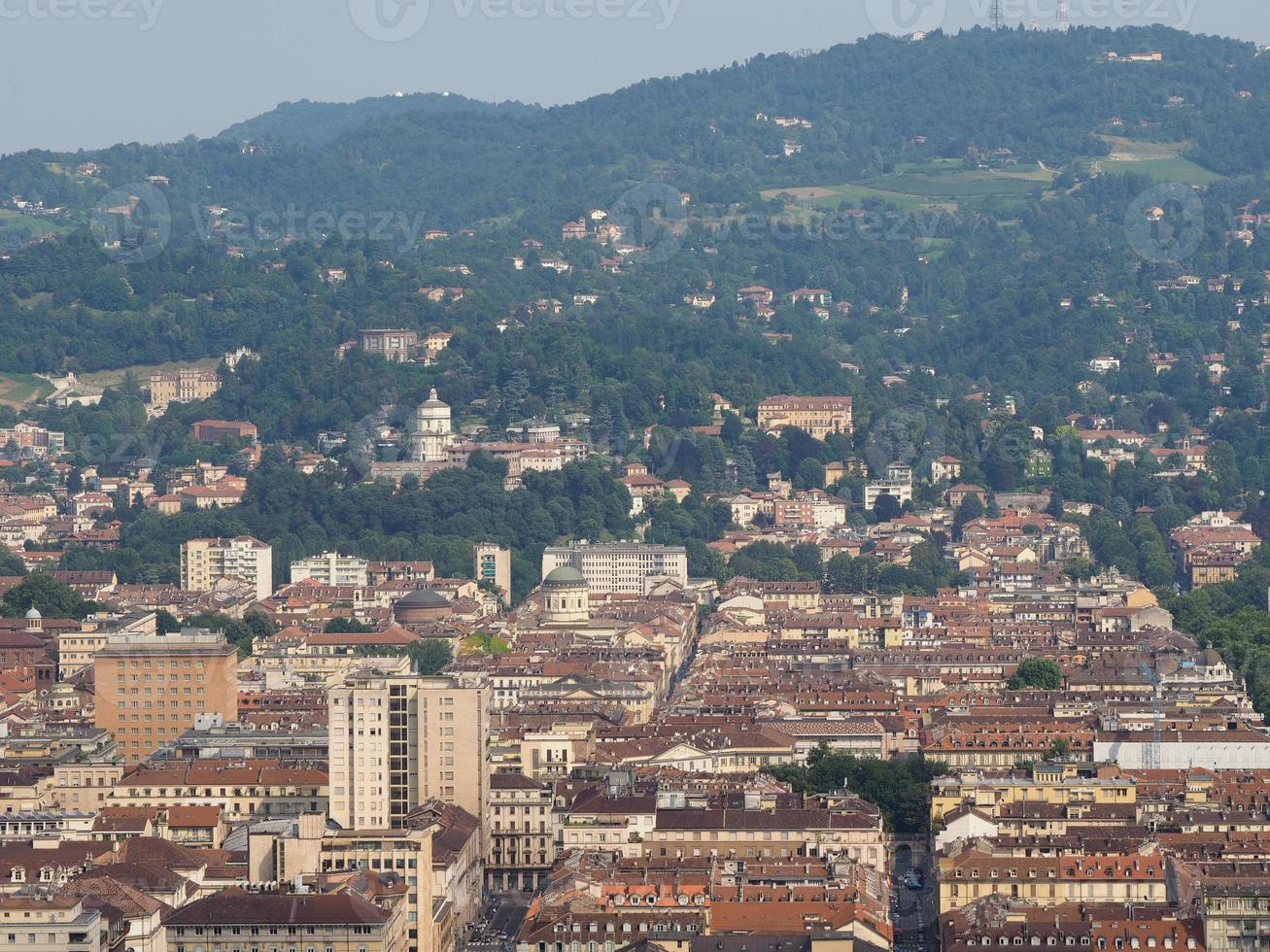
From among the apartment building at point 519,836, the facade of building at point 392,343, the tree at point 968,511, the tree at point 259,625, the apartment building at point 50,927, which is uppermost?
the apartment building at point 50,927

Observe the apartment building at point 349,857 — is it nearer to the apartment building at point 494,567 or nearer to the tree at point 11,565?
the apartment building at point 494,567

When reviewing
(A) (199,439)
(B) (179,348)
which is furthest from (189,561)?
(B) (179,348)

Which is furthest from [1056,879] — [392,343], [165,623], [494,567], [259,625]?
[392,343]

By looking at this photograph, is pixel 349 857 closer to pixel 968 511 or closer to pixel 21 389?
pixel 968 511

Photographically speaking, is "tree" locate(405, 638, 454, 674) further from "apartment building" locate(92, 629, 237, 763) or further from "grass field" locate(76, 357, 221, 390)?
"grass field" locate(76, 357, 221, 390)

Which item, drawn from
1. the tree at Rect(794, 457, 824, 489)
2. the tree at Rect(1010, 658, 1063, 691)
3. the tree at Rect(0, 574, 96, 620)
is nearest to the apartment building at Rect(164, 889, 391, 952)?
the tree at Rect(1010, 658, 1063, 691)

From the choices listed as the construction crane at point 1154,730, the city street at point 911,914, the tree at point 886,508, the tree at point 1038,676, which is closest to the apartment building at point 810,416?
the tree at point 886,508
